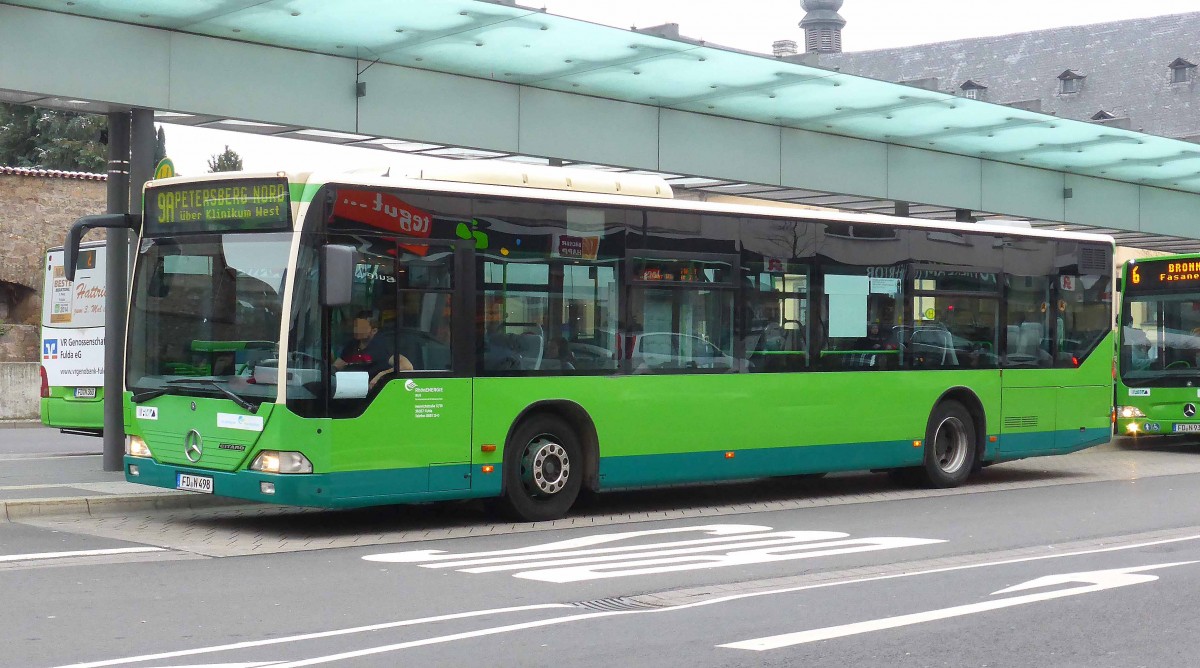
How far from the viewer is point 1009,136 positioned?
21.1 meters

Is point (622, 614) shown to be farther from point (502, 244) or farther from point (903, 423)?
point (903, 423)

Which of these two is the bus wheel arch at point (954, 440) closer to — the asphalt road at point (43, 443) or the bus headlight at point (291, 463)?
the bus headlight at point (291, 463)

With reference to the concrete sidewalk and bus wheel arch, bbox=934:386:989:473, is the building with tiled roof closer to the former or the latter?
bus wheel arch, bbox=934:386:989:473

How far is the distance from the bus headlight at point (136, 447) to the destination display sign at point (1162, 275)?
15.6 meters

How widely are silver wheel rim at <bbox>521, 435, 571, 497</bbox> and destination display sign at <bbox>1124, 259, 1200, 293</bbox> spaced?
1281cm

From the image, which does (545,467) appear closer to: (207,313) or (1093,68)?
(207,313)

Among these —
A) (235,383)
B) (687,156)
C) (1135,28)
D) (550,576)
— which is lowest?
(550,576)

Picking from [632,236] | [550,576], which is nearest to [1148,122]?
[632,236]

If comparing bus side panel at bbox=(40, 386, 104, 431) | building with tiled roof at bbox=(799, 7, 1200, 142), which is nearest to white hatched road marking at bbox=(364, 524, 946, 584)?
bus side panel at bbox=(40, 386, 104, 431)

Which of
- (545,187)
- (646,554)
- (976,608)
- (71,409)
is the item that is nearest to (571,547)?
(646,554)

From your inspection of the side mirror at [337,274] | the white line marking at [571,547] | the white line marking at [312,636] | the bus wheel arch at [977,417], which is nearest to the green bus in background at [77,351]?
the side mirror at [337,274]

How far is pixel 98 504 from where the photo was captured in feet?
41.2

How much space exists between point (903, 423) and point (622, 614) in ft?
26.8

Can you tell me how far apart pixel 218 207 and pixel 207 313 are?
0.82m
